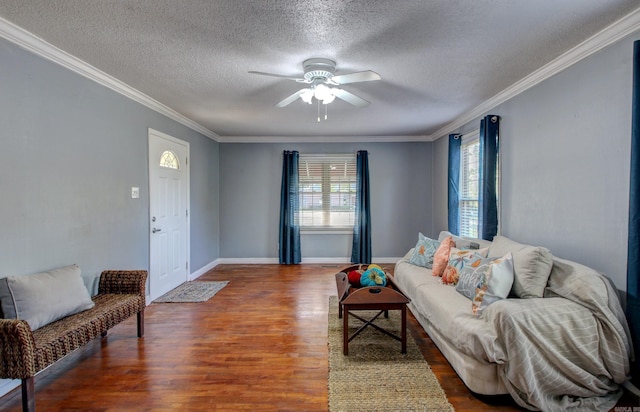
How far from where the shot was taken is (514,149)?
3.26 m

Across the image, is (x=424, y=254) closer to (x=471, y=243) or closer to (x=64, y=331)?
(x=471, y=243)

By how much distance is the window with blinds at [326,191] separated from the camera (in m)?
5.97

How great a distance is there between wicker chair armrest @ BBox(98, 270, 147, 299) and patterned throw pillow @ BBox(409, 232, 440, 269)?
3.10m

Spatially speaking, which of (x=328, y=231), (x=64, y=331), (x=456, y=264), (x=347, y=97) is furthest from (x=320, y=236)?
(x=64, y=331)

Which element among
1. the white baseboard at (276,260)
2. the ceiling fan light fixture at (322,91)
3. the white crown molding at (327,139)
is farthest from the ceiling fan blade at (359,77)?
the white baseboard at (276,260)

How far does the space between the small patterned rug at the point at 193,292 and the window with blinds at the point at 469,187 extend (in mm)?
3807

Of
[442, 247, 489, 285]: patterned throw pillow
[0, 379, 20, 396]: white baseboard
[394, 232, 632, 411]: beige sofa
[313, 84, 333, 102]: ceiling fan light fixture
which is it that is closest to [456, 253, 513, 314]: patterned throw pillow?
[394, 232, 632, 411]: beige sofa

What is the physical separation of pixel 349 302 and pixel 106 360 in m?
2.09

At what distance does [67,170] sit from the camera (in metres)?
2.58

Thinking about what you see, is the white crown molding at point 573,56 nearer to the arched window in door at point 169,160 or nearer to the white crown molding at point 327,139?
the white crown molding at point 327,139

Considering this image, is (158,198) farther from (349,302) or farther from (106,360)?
(349,302)

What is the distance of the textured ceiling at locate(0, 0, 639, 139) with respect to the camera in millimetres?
1845

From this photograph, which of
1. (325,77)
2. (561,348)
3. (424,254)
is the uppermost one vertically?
(325,77)

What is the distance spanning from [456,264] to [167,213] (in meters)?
3.73
